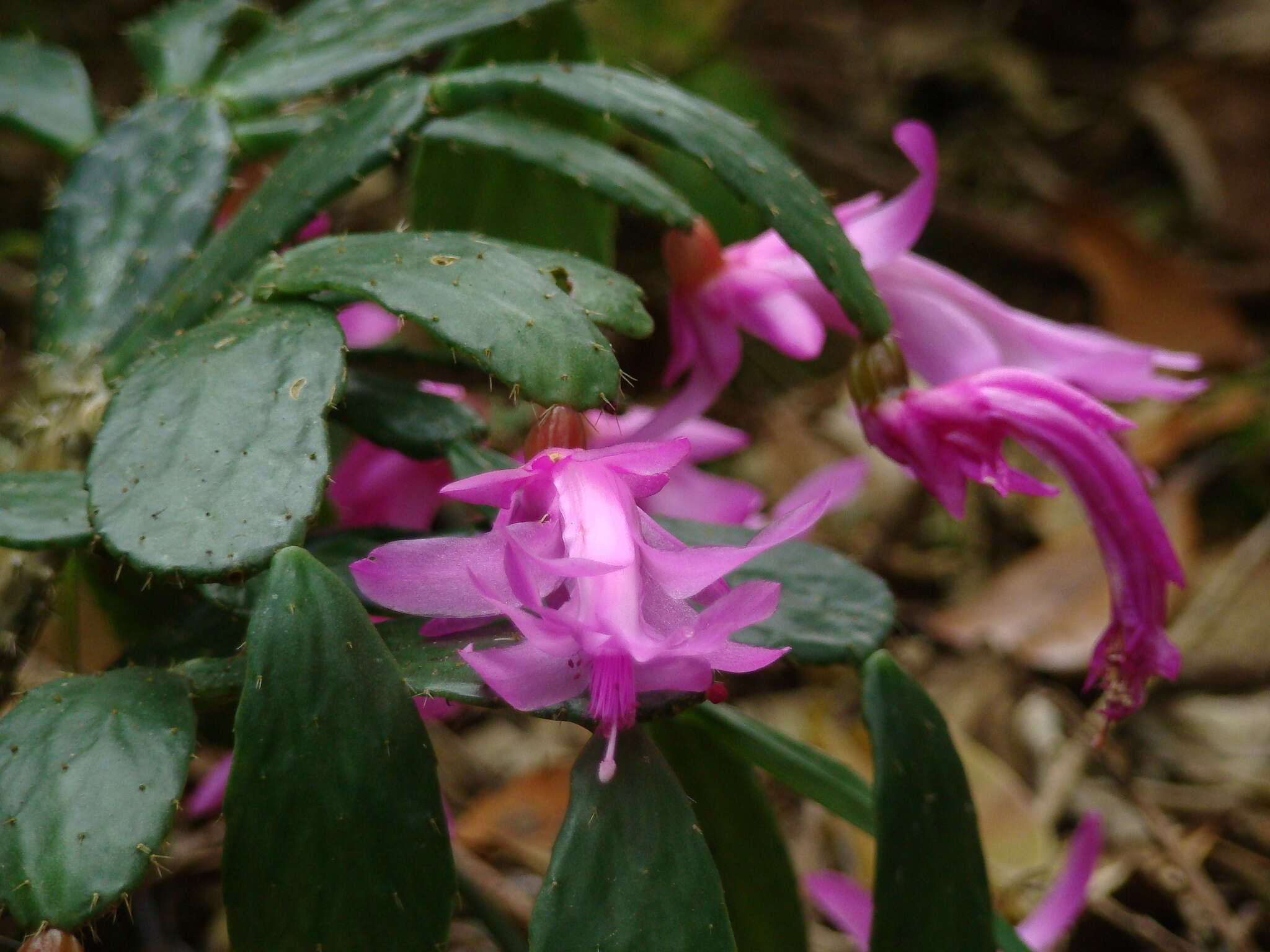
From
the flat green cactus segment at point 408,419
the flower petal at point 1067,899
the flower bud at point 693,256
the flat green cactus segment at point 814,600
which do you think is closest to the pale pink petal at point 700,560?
the flat green cactus segment at point 814,600

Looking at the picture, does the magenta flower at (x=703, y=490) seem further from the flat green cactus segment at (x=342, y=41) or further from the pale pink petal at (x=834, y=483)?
the flat green cactus segment at (x=342, y=41)

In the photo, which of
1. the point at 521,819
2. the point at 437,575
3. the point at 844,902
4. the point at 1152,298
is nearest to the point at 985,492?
the point at 1152,298

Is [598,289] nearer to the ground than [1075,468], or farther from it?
farther from it

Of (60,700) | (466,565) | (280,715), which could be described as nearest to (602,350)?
(466,565)

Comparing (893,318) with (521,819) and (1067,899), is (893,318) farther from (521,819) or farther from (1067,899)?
(521,819)

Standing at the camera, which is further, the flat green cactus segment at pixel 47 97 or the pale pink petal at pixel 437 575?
the flat green cactus segment at pixel 47 97

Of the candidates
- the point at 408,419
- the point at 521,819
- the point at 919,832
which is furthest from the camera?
the point at 521,819
